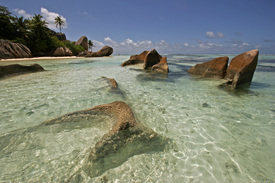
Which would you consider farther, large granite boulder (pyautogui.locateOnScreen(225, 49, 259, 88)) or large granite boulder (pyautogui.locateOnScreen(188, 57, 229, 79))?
large granite boulder (pyautogui.locateOnScreen(188, 57, 229, 79))

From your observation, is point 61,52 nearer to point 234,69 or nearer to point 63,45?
point 63,45

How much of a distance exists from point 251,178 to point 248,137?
1.00m

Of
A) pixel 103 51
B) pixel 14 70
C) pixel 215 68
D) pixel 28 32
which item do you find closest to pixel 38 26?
pixel 28 32

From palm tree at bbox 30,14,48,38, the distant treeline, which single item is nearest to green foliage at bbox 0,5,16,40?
the distant treeline

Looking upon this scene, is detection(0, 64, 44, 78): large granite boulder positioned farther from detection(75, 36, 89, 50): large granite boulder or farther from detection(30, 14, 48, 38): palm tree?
detection(75, 36, 89, 50): large granite boulder

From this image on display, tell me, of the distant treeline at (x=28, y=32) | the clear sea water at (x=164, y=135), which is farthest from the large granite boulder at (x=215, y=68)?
the distant treeline at (x=28, y=32)

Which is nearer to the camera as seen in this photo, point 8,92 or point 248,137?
point 248,137

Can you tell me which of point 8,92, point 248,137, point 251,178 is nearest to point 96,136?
point 251,178

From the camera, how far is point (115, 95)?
4.75 metres

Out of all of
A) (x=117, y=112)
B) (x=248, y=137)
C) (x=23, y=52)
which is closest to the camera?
(x=248, y=137)

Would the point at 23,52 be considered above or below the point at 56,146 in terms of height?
above

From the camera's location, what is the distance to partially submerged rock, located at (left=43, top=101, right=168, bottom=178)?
179 cm

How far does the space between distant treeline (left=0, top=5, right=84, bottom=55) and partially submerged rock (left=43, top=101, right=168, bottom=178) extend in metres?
31.8

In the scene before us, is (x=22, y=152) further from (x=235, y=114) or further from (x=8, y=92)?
(x=235, y=114)
